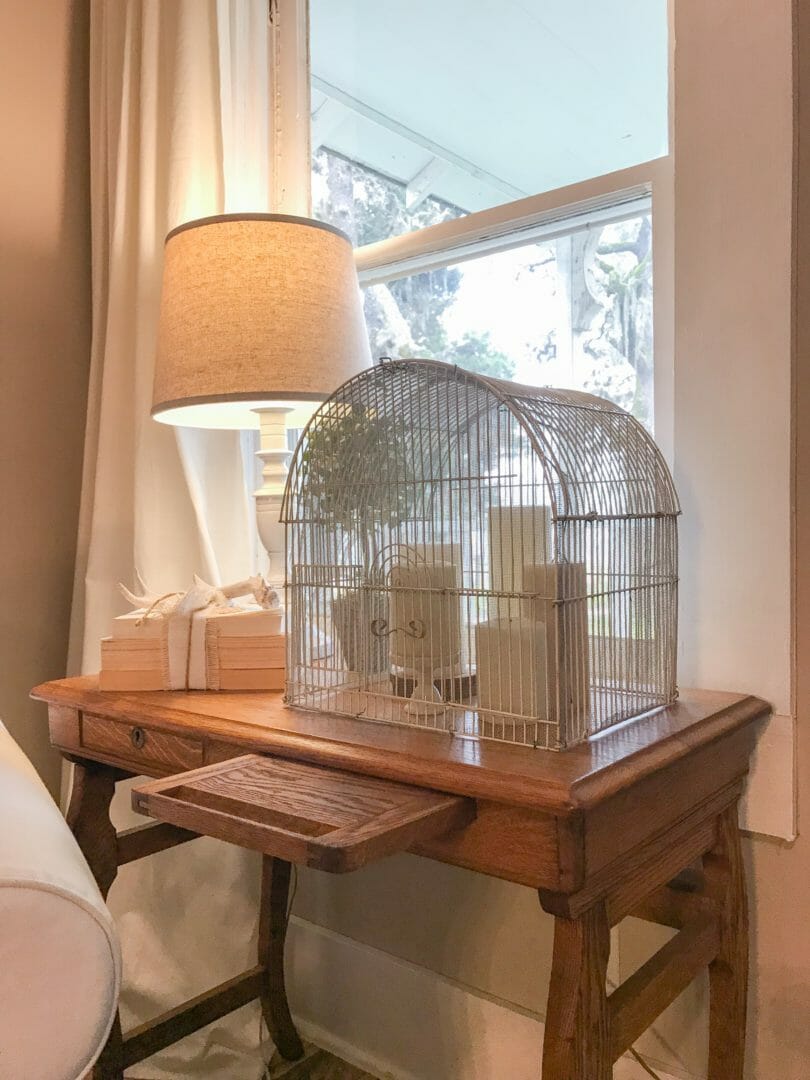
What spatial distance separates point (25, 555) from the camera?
170cm

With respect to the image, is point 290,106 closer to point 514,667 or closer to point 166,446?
point 166,446

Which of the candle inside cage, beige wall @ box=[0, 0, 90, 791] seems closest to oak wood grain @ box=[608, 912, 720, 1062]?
the candle inside cage

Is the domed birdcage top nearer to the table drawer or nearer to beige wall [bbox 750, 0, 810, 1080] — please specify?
beige wall [bbox 750, 0, 810, 1080]

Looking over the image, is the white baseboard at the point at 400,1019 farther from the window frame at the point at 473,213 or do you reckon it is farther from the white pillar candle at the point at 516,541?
the window frame at the point at 473,213

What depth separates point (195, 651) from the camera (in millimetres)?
1148

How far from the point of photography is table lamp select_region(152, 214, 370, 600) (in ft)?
3.95

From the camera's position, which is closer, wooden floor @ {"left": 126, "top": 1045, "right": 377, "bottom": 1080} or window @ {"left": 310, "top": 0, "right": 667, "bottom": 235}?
window @ {"left": 310, "top": 0, "right": 667, "bottom": 235}

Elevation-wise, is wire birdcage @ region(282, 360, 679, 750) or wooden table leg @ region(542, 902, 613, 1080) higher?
wire birdcage @ region(282, 360, 679, 750)

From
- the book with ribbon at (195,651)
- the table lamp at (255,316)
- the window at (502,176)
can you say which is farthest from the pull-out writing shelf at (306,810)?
the window at (502,176)

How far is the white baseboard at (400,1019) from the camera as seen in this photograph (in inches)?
50.9

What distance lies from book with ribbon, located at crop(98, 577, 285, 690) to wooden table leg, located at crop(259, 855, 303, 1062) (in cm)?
45

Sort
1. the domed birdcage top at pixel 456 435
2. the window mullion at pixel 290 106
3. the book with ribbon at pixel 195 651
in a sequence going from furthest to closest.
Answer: the window mullion at pixel 290 106
the book with ribbon at pixel 195 651
the domed birdcage top at pixel 456 435

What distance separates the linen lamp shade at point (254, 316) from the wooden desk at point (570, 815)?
43 centimetres

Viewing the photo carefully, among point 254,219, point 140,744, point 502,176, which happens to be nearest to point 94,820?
point 140,744
